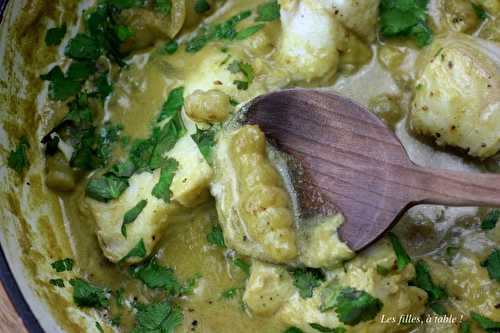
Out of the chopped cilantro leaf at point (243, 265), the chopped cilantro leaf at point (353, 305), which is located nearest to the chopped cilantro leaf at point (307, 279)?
the chopped cilantro leaf at point (353, 305)

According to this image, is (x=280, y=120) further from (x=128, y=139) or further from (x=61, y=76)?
(x=61, y=76)

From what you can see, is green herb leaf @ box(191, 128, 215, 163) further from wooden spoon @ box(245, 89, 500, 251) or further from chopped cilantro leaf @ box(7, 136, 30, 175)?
chopped cilantro leaf @ box(7, 136, 30, 175)

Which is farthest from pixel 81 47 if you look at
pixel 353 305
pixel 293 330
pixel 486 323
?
pixel 486 323

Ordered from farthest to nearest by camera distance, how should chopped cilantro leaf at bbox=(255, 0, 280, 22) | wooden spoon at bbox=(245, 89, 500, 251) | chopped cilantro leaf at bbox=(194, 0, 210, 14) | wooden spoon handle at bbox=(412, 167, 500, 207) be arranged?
chopped cilantro leaf at bbox=(194, 0, 210, 14)
chopped cilantro leaf at bbox=(255, 0, 280, 22)
wooden spoon at bbox=(245, 89, 500, 251)
wooden spoon handle at bbox=(412, 167, 500, 207)

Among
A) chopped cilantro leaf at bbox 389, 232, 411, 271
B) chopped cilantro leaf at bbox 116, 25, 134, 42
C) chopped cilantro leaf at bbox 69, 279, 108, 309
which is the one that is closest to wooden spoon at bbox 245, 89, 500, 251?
chopped cilantro leaf at bbox 389, 232, 411, 271

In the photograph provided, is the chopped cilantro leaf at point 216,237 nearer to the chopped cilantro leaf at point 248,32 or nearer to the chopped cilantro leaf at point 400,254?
the chopped cilantro leaf at point 400,254

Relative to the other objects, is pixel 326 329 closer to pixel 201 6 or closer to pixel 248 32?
pixel 248 32
